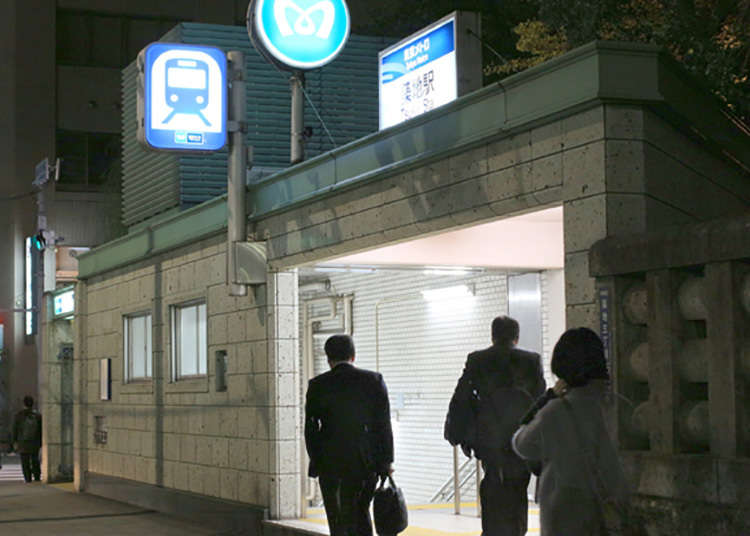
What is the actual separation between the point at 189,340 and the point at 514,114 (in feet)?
27.4

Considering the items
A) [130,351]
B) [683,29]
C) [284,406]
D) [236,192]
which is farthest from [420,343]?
[683,29]

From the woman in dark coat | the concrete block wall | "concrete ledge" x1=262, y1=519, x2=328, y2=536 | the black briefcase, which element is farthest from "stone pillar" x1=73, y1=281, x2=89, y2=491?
the woman in dark coat

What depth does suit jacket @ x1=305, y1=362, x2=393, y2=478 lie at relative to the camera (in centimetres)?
972

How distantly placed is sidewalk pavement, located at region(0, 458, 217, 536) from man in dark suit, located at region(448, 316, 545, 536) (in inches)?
252

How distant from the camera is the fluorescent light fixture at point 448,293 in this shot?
15273 millimetres

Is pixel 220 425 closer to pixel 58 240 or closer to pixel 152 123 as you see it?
pixel 152 123

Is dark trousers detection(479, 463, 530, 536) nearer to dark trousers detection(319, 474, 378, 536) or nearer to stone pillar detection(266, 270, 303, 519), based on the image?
dark trousers detection(319, 474, 378, 536)

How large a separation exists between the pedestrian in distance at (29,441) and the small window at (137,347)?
6658 mm

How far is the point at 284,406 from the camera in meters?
14.1

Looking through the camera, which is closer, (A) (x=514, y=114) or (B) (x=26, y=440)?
(A) (x=514, y=114)

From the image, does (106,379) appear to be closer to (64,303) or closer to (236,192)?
(64,303)

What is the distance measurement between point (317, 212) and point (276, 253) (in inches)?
42.6

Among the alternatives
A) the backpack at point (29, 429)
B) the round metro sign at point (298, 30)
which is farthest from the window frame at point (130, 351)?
the backpack at point (29, 429)

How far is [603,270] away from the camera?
8.73 m
